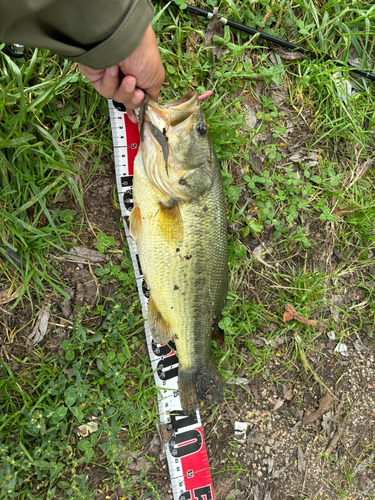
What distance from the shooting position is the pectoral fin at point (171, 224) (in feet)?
7.43

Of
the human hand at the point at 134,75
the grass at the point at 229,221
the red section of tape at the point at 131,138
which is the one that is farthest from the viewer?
the red section of tape at the point at 131,138

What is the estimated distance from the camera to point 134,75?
2.16 metres

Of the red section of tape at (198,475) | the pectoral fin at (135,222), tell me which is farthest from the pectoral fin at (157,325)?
the red section of tape at (198,475)

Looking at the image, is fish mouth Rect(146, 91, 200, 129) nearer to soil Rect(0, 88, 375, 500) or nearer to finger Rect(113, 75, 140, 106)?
finger Rect(113, 75, 140, 106)

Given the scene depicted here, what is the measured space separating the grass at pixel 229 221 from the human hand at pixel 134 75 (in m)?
0.37

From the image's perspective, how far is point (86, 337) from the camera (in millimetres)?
2588

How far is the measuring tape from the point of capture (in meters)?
2.63

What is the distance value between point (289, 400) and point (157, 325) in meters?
1.54

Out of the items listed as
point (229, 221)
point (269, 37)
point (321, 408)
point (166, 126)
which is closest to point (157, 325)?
point (229, 221)

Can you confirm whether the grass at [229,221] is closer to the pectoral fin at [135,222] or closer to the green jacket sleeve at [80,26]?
the pectoral fin at [135,222]

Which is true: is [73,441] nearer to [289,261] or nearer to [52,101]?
[289,261]

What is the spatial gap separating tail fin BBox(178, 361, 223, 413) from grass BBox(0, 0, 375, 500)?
299mm

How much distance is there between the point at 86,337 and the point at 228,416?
56.5 inches

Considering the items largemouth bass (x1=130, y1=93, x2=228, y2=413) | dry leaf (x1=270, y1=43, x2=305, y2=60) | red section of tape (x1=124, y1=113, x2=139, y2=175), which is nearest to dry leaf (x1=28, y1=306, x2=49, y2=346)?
largemouth bass (x1=130, y1=93, x2=228, y2=413)
